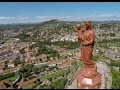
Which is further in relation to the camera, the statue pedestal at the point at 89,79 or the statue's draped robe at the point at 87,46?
the statue pedestal at the point at 89,79

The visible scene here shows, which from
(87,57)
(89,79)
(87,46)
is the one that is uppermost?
(87,46)

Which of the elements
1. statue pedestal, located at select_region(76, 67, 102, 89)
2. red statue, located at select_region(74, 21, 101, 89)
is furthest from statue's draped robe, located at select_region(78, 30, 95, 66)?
statue pedestal, located at select_region(76, 67, 102, 89)

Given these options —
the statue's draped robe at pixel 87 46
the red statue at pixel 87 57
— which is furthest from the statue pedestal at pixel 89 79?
the statue's draped robe at pixel 87 46

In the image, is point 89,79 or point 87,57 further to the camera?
point 87,57

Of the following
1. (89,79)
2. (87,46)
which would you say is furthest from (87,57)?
(89,79)

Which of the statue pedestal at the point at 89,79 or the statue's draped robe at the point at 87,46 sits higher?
the statue's draped robe at the point at 87,46

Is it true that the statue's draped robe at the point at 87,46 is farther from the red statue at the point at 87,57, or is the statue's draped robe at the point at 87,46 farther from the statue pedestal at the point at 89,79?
the statue pedestal at the point at 89,79

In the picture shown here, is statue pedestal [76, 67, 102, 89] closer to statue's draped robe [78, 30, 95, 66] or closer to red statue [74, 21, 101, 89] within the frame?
red statue [74, 21, 101, 89]

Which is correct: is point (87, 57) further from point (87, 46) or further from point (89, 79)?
point (89, 79)

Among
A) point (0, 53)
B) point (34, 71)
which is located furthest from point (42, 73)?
point (0, 53)
